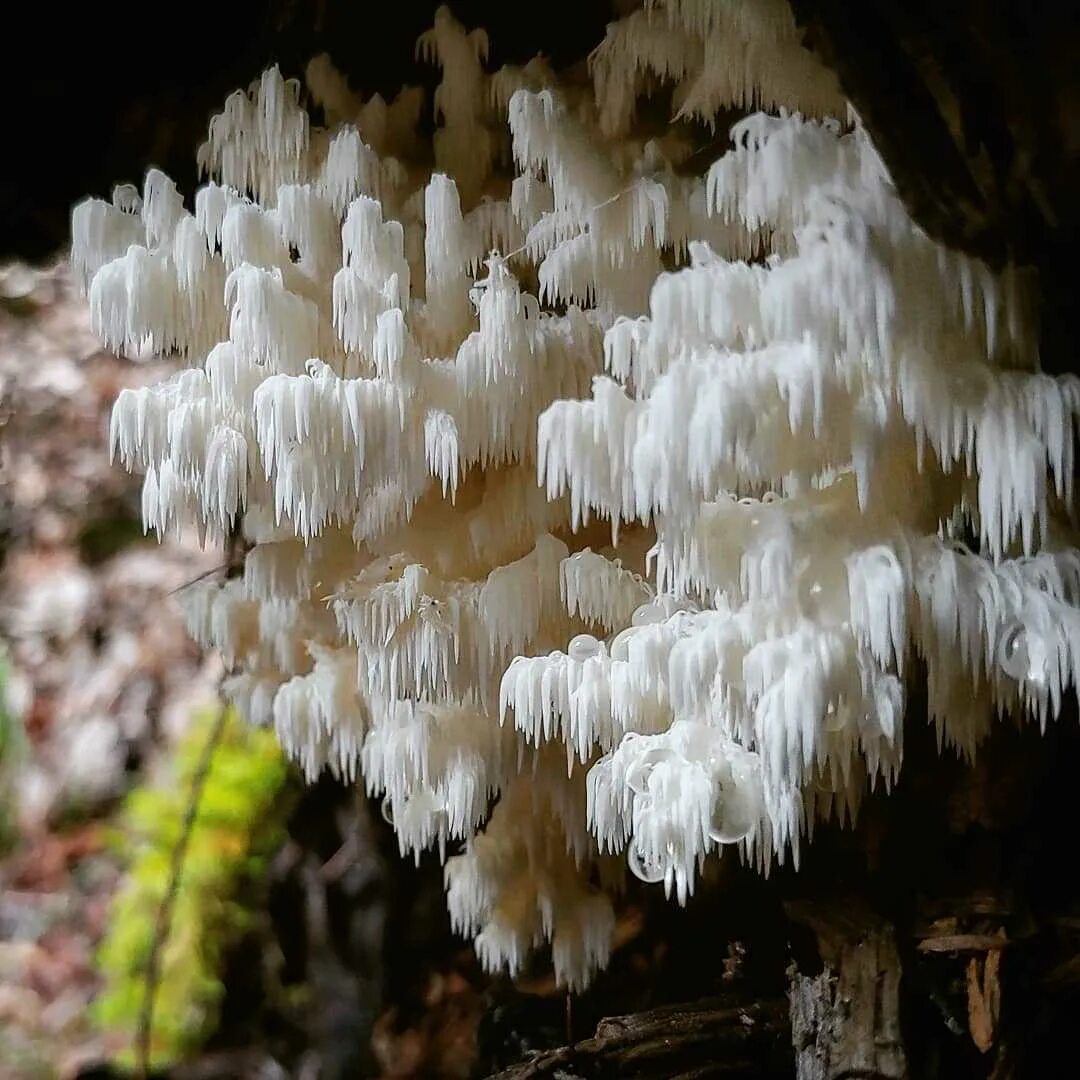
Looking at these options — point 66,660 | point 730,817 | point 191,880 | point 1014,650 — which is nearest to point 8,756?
point 66,660

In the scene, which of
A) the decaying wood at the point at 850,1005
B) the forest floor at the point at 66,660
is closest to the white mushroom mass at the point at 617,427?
the decaying wood at the point at 850,1005

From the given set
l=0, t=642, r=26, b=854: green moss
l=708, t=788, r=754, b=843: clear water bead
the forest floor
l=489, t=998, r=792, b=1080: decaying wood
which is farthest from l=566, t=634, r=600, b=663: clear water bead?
l=0, t=642, r=26, b=854: green moss

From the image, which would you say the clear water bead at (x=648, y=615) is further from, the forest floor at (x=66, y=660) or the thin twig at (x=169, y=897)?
Result: the forest floor at (x=66, y=660)

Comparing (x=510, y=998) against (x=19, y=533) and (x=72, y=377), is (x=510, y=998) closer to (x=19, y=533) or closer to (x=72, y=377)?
(x=19, y=533)

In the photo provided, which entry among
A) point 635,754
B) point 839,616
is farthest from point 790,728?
point 635,754

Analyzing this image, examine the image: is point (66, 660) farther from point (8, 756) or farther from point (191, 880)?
point (191, 880)
